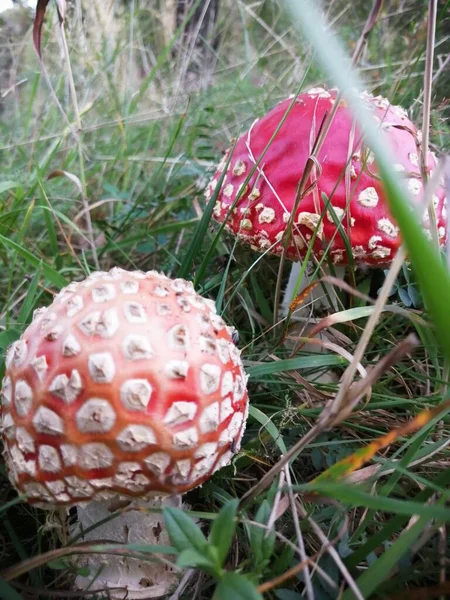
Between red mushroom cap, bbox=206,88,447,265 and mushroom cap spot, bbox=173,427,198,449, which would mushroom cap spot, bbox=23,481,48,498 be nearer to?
mushroom cap spot, bbox=173,427,198,449

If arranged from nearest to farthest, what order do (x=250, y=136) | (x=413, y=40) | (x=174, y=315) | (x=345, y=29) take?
1. (x=174, y=315)
2. (x=250, y=136)
3. (x=413, y=40)
4. (x=345, y=29)

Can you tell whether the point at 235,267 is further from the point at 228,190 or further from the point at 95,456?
the point at 95,456

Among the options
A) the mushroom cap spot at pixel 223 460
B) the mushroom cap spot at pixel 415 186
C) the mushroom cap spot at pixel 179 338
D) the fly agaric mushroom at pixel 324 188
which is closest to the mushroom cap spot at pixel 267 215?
the fly agaric mushroom at pixel 324 188

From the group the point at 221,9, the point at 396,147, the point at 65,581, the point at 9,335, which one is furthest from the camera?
the point at 221,9

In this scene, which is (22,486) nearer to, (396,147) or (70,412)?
(70,412)

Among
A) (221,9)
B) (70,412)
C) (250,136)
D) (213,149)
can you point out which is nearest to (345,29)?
(221,9)

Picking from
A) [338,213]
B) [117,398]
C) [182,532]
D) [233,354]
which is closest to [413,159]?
[338,213]
